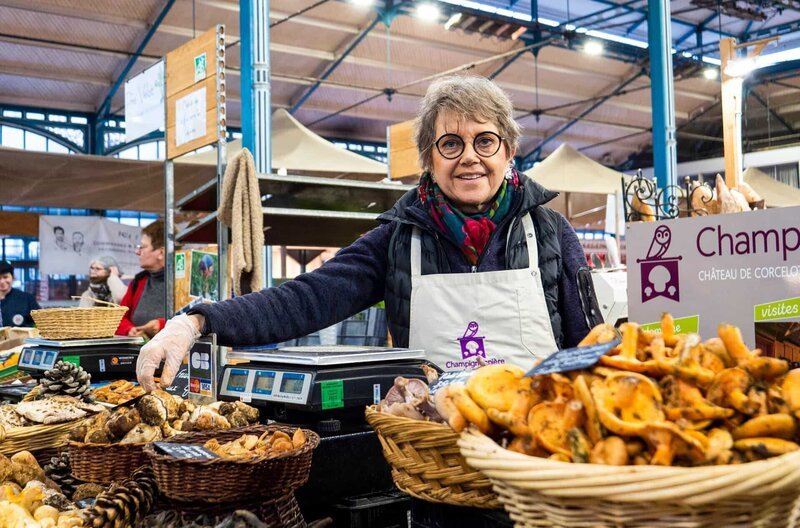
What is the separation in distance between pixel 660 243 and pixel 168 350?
3.75 ft

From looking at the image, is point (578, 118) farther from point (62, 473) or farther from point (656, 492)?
point (656, 492)

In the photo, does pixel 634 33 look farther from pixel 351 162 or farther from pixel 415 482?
pixel 415 482

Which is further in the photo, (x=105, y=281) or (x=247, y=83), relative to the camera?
(x=105, y=281)

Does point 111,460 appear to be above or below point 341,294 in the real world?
below

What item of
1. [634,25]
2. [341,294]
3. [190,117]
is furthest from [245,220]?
[634,25]

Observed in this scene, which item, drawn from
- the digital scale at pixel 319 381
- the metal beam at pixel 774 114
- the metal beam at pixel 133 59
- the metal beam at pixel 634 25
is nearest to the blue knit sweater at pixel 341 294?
the digital scale at pixel 319 381

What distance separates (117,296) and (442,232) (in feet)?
12.8

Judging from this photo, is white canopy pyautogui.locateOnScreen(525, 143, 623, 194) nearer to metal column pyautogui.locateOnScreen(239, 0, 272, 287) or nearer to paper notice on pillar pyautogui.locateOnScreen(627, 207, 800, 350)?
metal column pyautogui.locateOnScreen(239, 0, 272, 287)

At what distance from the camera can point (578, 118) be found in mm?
15961

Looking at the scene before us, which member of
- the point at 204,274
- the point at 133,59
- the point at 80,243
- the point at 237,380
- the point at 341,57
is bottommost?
the point at 237,380

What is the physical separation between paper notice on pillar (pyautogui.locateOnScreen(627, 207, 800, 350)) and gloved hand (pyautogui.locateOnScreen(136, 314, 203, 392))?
1046 millimetres

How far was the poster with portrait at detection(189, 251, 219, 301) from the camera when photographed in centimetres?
356

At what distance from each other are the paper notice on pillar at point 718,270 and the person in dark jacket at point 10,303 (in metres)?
6.04

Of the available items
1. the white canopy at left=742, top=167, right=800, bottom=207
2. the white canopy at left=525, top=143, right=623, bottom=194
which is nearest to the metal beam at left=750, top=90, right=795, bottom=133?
the white canopy at left=742, top=167, right=800, bottom=207
